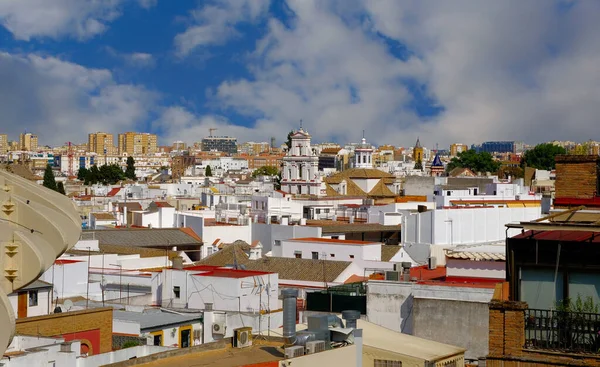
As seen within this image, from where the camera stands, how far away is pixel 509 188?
236 feet

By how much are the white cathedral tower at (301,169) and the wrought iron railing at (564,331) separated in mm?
78232

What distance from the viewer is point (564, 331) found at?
389 inches

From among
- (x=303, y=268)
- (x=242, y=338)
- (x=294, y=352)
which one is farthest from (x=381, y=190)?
(x=294, y=352)

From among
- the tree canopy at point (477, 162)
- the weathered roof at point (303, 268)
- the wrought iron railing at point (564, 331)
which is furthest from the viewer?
the tree canopy at point (477, 162)

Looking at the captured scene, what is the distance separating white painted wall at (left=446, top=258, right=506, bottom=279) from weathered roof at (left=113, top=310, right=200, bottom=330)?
5.68 metres

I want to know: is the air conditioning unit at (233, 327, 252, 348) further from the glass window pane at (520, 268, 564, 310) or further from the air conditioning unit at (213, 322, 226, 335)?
the air conditioning unit at (213, 322, 226, 335)

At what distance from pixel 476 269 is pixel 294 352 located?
1229cm

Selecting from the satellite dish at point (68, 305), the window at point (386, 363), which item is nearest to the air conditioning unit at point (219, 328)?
the satellite dish at point (68, 305)

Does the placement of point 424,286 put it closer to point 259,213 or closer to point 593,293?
point 593,293

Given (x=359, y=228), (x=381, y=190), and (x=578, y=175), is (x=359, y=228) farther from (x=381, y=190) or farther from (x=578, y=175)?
(x=578, y=175)

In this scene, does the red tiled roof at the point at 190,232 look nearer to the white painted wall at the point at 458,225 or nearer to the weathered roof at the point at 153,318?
the white painted wall at the point at 458,225

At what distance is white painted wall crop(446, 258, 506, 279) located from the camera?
23.0 metres

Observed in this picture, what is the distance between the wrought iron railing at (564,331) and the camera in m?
9.83

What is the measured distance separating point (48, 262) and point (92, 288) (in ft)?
74.6
